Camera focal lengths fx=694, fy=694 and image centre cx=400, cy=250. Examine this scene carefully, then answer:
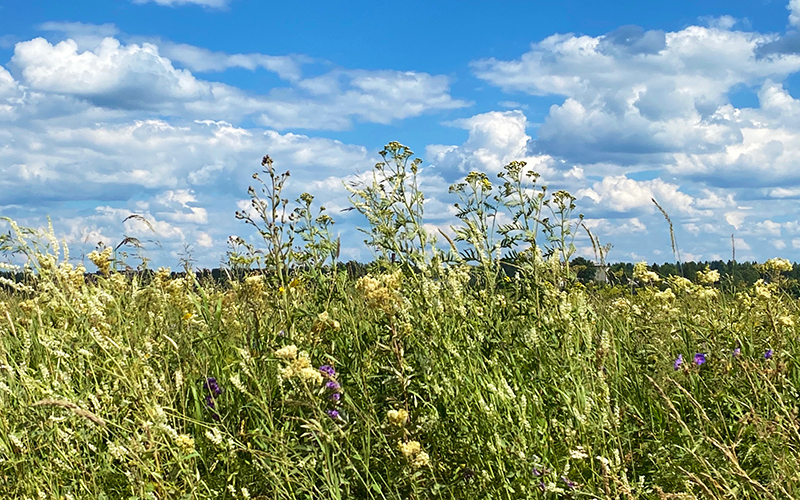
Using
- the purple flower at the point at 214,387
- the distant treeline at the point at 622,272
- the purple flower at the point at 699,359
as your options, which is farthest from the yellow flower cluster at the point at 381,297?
the distant treeline at the point at 622,272

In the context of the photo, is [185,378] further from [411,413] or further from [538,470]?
Answer: [538,470]

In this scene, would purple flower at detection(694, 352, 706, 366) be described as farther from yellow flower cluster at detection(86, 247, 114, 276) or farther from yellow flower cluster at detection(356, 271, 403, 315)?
yellow flower cluster at detection(86, 247, 114, 276)

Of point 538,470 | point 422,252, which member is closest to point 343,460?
point 538,470

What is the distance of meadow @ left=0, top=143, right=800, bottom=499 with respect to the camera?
247 centimetres

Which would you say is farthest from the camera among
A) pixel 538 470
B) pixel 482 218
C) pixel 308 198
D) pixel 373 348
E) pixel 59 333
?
pixel 308 198

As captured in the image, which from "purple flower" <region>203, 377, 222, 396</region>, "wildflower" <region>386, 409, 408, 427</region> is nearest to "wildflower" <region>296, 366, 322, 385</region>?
"wildflower" <region>386, 409, 408, 427</region>

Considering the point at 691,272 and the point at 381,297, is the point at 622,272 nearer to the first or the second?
the point at 691,272

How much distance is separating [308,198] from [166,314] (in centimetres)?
120

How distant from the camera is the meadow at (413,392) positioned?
2.47m

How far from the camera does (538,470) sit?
246 cm

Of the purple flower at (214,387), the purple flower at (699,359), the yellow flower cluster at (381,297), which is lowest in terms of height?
the purple flower at (214,387)

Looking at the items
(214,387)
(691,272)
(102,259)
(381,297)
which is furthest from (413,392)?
(691,272)

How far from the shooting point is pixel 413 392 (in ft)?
9.02

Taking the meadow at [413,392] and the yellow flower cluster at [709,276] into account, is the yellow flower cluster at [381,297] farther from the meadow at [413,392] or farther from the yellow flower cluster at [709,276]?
the yellow flower cluster at [709,276]
